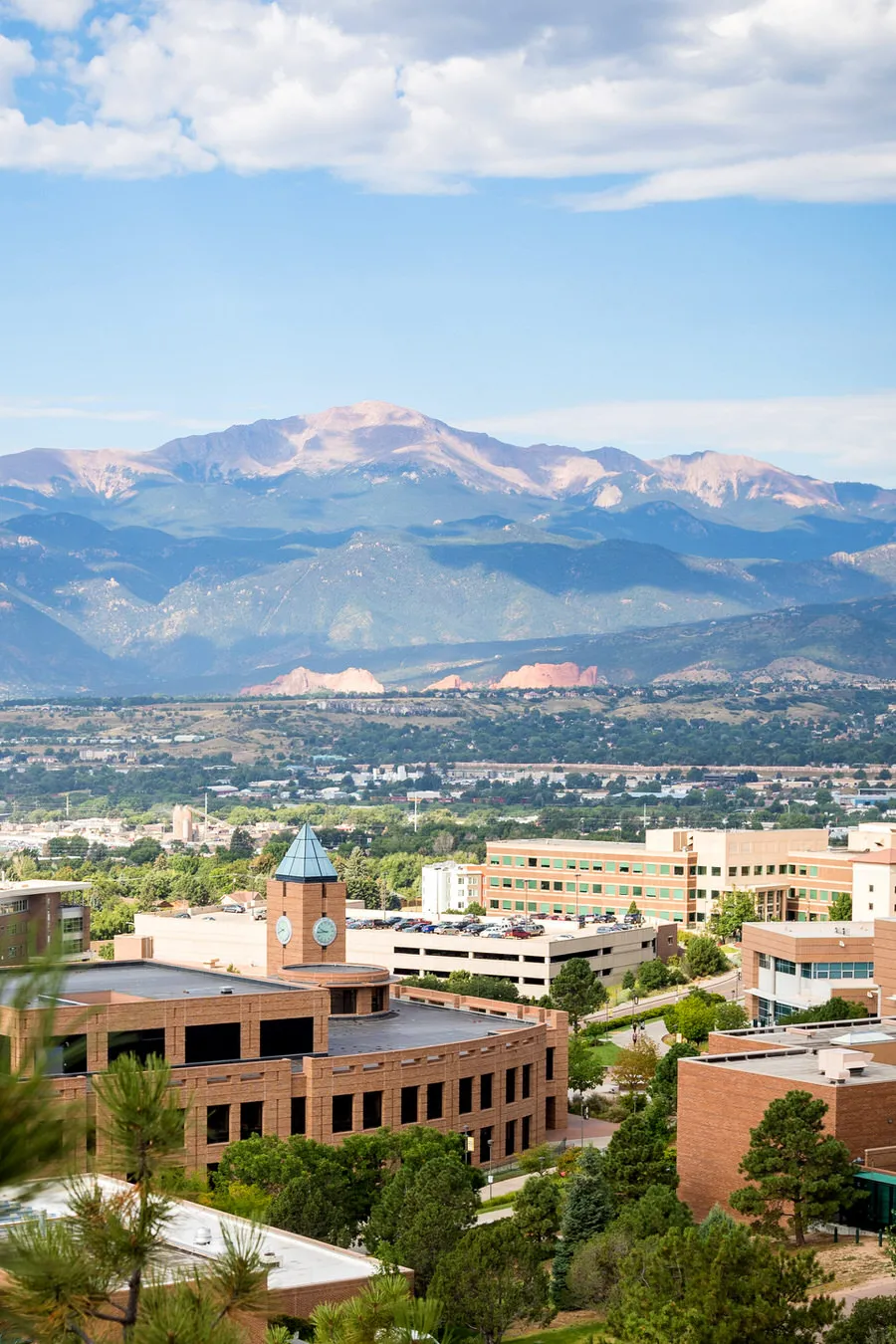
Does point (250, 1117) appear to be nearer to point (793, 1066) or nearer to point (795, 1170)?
point (793, 1066)

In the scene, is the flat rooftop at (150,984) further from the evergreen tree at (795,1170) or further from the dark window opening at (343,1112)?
the evergreen tree at (795,1170)

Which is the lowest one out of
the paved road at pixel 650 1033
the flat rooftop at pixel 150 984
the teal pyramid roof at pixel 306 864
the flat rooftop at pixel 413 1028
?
the paved road at pixel 650 1033

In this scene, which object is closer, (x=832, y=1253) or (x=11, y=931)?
(x=832, y=1253)

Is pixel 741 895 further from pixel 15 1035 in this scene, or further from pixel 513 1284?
pixel 15 1035

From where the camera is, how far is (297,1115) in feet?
221

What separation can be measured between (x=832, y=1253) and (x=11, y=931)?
62739 mm

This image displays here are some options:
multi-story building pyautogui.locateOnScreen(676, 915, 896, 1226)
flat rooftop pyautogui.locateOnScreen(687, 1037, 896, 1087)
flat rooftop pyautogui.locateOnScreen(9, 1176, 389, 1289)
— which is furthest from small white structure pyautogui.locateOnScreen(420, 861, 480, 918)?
flat rooftop pyautogui.locateOnScreen(9, 1176, 389, 1289)

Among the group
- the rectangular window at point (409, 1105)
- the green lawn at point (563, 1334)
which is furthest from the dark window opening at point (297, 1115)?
the green lawn at point (563, 1334)

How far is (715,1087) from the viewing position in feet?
205

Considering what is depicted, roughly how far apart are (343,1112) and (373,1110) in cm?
138

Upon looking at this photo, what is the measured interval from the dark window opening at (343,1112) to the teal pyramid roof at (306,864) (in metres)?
15.8

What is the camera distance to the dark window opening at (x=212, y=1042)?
218 feet

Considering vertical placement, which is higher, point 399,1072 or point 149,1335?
point 149,1335

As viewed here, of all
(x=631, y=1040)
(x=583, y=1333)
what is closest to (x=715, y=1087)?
(x=583, y=1333)
